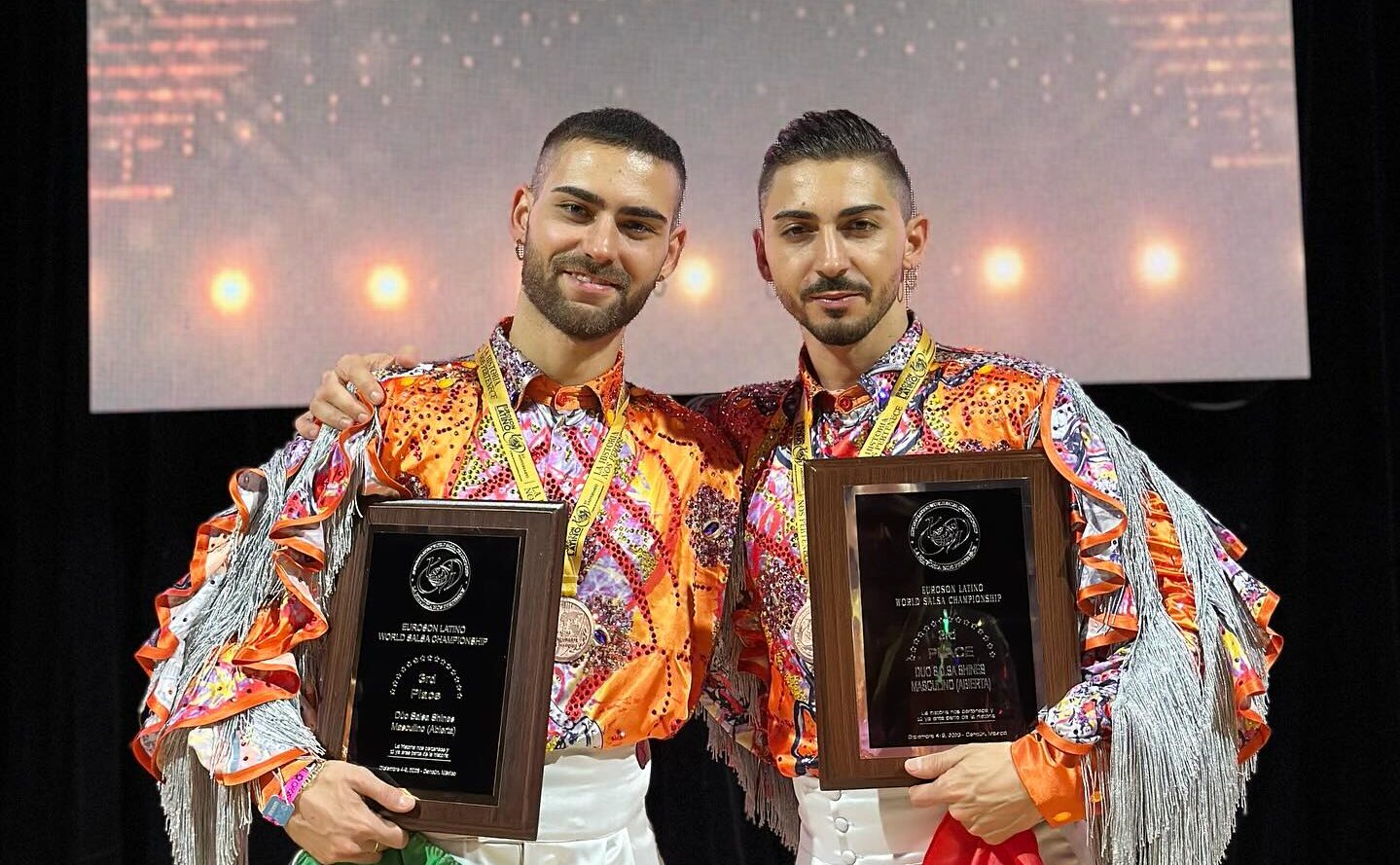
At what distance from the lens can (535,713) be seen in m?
Answer: 1.58

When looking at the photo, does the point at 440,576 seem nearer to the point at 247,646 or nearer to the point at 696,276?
the point at 247,646

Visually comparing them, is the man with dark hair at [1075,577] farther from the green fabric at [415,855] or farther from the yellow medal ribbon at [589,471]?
the green fabric at [415,855]

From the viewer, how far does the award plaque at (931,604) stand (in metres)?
1.68

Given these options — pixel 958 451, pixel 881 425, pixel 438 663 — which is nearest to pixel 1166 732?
pixel 958 451

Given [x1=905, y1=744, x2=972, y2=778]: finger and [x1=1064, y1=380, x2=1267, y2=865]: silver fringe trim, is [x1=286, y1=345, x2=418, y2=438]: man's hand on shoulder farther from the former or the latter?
[x1=1064, y1=380, x2=1267, y2=865]: silver fringe trim

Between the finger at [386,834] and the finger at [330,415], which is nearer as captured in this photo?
the finger at [386,834]

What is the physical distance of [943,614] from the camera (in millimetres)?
1698

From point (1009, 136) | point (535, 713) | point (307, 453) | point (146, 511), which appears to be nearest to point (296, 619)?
point (307, 453)

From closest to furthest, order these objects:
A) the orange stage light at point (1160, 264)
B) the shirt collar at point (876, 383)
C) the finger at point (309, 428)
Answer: the finger at point (309, 428)
the shirt collar at point (876, 383)
the orange stage light at point (1160, 264)

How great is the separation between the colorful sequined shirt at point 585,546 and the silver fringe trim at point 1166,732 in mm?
583

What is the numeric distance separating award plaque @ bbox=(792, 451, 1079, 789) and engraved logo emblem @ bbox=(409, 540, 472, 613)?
474mm

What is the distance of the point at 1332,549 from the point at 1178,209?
885 mm

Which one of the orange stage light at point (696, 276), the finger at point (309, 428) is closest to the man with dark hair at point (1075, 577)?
the finger at point (309, 428)

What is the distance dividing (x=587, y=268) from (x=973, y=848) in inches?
38.6
